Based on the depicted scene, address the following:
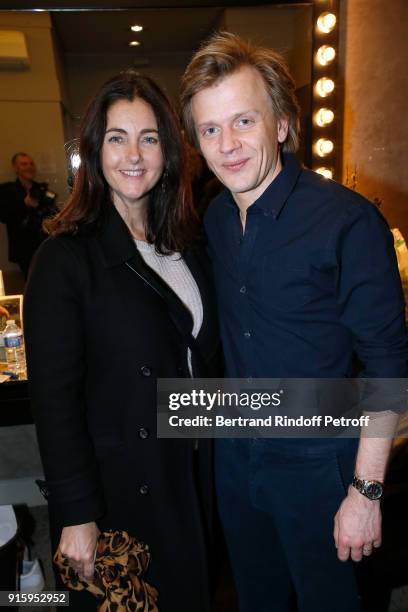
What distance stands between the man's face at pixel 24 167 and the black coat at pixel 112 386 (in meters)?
1.23

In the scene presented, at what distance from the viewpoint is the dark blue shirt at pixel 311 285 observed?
34.2 inches

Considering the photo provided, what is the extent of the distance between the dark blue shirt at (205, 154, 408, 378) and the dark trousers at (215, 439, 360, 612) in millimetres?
170

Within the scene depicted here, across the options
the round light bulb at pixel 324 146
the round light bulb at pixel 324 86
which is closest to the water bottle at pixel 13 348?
the round light bulb at pixel 324 146

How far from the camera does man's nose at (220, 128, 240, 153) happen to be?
95 centimetres

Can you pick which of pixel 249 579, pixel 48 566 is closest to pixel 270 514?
pixel 249 579

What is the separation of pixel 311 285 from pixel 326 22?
1.90 m

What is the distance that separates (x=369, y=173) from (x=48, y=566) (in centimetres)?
235

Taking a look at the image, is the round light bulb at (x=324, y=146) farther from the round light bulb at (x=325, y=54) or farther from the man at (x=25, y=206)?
the man at (x=25, y=206)

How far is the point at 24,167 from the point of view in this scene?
6.79ft

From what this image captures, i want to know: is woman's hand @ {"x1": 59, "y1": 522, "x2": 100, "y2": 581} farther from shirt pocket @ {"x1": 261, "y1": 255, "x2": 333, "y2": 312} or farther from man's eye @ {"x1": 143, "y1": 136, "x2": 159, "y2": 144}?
man's eye @ {"x1": 143, "y1": 136, "x2": 159, "y2": 144}

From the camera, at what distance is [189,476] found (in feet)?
3.64

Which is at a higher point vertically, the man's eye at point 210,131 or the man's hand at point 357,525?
the man's eye at point 210,131

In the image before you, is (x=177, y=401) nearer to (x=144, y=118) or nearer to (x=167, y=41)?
(x=144, y=118)

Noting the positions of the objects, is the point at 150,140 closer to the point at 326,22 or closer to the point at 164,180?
the point at 164,180
